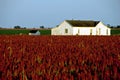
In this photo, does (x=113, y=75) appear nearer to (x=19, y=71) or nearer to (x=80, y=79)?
(x=80, y=79)

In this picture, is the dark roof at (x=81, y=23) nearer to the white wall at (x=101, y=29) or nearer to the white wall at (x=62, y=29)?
the white wall at (x=62, y=29)

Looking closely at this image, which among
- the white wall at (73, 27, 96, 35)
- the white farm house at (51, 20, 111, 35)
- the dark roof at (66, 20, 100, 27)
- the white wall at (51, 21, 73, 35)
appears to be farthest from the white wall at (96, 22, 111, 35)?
the white wall at (51, 21, 73, 35)

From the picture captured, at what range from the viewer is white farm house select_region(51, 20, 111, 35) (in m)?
67.8

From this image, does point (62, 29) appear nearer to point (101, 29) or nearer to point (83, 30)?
point (83, 30)

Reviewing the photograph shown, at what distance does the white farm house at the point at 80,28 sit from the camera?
67.8 meters

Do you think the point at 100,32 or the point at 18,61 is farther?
the point at 100,32

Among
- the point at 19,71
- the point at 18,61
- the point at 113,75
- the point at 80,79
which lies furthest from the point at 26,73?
the point at 18,61

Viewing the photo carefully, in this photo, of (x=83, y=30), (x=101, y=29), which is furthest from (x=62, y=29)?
(x=101, y=29)

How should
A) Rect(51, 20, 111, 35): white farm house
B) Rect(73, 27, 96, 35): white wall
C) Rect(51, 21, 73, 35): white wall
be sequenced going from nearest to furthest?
Rect(73, 27, 96, 35): white wall → Rect(51, 20, 111, 35): white farm house → Rect(51, 21, 73, 35): white wall

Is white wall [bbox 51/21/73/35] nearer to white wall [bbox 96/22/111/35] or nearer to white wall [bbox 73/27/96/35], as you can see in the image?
white wall [bbox 73/27/96/35]

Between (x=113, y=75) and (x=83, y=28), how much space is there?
6480cm

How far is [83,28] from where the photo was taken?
68.5 m

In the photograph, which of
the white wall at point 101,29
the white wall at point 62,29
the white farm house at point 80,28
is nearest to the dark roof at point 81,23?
the white farm house at point 80,28

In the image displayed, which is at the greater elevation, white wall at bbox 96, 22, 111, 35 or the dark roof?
the dark roof
